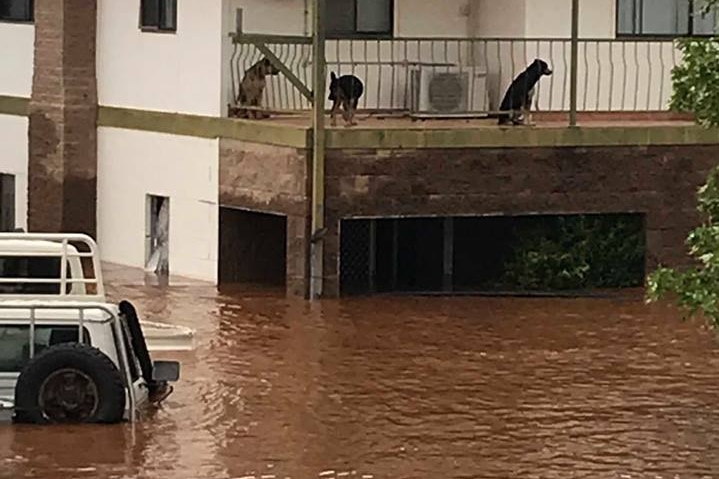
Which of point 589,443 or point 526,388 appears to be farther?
point 526,388

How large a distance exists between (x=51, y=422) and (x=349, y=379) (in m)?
4.09

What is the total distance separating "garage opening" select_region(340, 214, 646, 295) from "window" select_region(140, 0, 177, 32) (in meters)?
3.72

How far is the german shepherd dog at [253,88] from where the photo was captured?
1102 inches

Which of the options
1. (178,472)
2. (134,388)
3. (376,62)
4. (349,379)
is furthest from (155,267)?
(178,472)

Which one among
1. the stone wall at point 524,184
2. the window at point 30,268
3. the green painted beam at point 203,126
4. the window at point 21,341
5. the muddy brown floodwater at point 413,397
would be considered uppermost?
the green painted beam at point 203,126

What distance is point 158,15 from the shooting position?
2972 cm

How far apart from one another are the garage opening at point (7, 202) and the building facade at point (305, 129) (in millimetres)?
397

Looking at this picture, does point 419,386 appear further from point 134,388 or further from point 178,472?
point 178,472

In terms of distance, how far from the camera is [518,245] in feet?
92.9

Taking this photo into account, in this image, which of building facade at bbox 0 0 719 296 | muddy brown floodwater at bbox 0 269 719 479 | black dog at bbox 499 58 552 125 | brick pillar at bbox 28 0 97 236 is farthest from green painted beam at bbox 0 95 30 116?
black dog at bbox 499 58 552 125

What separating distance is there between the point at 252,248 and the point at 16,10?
5.78 m

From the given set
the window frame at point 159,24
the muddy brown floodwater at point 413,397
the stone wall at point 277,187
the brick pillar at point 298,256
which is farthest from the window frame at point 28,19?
the brick pillar at point 298,256

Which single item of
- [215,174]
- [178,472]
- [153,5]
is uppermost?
[153,5]

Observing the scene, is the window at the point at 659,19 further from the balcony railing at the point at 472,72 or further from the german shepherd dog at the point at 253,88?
the german shepherd dog at the point at 253,88
